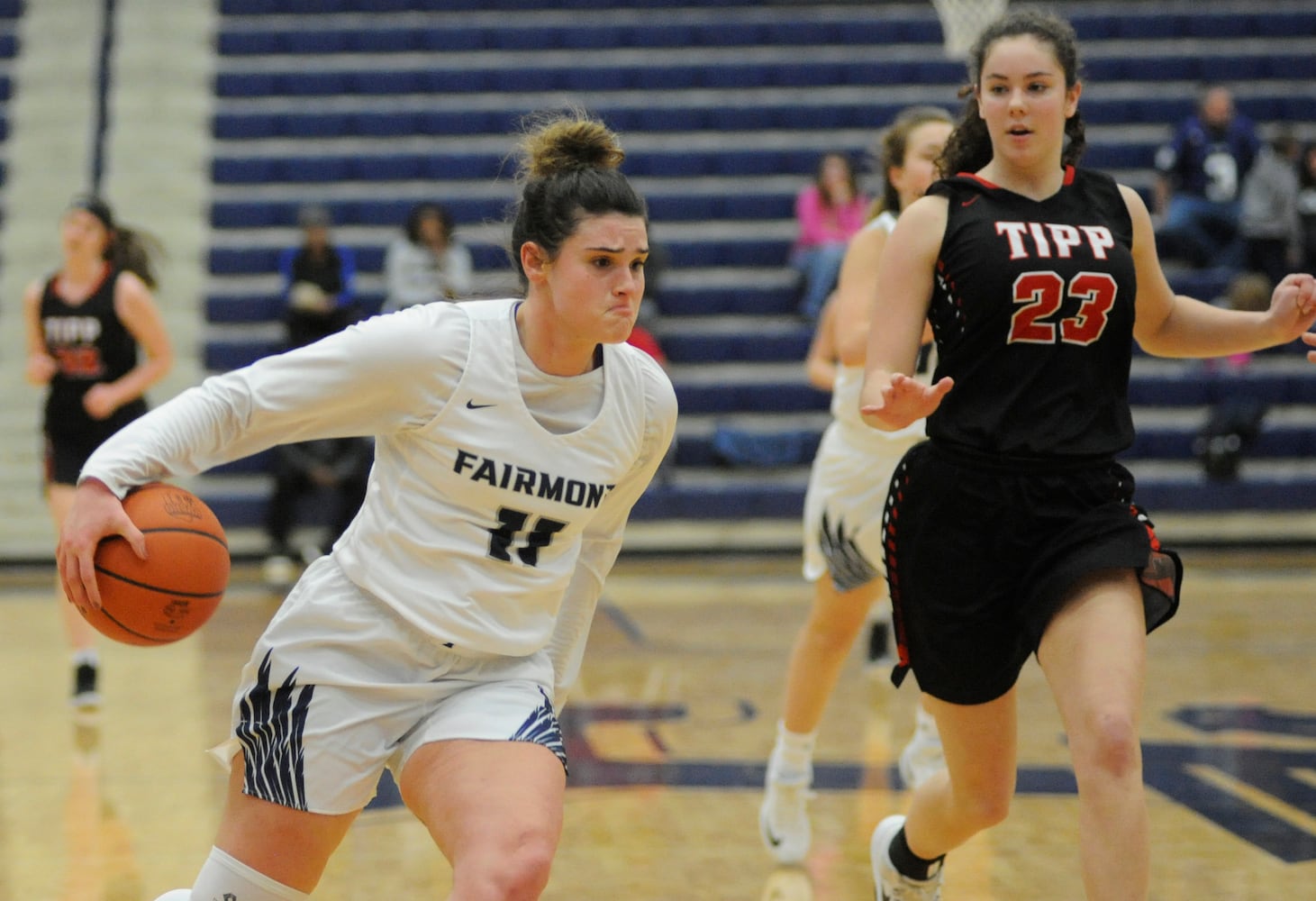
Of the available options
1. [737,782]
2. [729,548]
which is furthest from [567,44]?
[737,782]

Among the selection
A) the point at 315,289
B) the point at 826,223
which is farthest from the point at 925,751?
the point at 826,223

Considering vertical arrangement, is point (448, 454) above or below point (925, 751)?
above

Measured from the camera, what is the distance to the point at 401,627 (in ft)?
8.10

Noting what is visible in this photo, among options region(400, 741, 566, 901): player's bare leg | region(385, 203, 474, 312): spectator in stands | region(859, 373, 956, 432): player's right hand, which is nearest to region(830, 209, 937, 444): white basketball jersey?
region(859, 373, 956, 432): player's right hand

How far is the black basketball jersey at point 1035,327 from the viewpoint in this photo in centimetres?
265

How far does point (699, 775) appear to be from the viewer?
465cm

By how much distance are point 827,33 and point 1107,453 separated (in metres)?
10.8

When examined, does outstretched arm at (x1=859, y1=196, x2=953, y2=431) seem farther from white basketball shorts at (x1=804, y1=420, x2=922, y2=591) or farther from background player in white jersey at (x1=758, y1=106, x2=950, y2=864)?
white basketball shorts at (x1=804, y1=420, x2=922, y2=591)

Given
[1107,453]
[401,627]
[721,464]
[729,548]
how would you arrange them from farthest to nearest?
1. [721,464]
2. [729,548]
3. [1107,453]
4. [401,627]

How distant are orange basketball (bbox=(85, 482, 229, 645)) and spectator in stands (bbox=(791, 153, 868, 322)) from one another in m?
7.98

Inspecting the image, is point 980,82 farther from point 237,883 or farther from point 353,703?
point 237,883

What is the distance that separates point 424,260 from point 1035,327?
7.19 metres

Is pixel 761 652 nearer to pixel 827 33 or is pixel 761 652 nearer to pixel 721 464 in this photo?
pixel 721 464

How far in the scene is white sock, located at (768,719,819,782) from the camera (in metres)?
3.88
